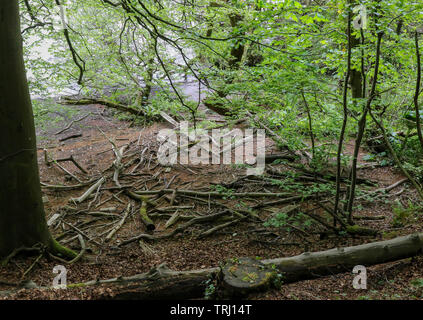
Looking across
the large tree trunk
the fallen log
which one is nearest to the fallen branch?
the large tree trunk

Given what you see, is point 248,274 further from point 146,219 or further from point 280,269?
point 146,219

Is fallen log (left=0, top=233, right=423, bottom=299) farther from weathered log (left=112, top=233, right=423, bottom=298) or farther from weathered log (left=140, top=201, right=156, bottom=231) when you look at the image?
weathered log (left=140, top=201, right=156, bottom=231)

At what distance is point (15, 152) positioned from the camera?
11.6 feet

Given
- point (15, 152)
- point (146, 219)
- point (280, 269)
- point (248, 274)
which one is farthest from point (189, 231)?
point (15, 152)

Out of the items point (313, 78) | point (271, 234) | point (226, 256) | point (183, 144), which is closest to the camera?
point (313, 78)

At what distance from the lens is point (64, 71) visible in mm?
8164

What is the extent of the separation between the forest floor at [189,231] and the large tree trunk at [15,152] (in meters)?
0.37

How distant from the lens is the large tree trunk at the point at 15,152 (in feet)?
11.1

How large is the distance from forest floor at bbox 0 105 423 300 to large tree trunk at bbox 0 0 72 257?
373mm

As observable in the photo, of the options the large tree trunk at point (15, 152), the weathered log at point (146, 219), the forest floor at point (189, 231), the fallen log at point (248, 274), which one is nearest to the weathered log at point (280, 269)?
the fallen log at point (248, 274)

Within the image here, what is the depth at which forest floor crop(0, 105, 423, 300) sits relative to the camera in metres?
3.39
